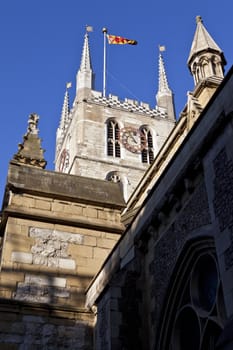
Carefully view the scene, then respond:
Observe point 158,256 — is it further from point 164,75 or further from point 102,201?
point 164,75

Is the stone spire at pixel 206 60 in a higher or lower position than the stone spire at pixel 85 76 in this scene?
lower

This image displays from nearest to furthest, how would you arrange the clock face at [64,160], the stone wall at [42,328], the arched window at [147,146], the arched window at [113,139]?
the stone wall at [42,328] → the arched window at [113,139] → the arched window at [147,146] → the clock face at [64,160]

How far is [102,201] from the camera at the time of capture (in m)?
9.58

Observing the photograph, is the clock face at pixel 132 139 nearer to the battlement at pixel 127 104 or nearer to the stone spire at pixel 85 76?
the battlement at pixel 127 104

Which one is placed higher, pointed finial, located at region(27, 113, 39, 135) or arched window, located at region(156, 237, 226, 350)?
pointed finial, located at region(27, 113, 39, 135)

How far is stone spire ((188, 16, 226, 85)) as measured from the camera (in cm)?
1473

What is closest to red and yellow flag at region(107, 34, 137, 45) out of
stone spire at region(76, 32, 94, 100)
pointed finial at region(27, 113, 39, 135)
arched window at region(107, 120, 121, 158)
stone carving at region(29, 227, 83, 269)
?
stone spire at region(76, 32, 94, 100)

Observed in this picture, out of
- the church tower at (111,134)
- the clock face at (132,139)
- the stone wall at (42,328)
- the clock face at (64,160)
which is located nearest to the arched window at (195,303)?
the stone wall at (42,328)

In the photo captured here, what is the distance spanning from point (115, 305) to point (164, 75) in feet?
128

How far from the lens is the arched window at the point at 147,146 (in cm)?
3671

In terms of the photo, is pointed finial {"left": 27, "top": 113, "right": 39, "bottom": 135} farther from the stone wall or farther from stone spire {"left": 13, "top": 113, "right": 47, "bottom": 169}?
the stone wall

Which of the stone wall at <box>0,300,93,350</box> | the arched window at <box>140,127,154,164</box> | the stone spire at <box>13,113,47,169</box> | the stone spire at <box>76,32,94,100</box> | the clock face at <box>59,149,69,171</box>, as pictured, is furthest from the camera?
the stone spire at <box>76,32,94,100</box>

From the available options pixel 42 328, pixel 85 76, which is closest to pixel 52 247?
pixel 42 328

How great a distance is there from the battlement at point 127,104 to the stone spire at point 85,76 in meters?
0.60
